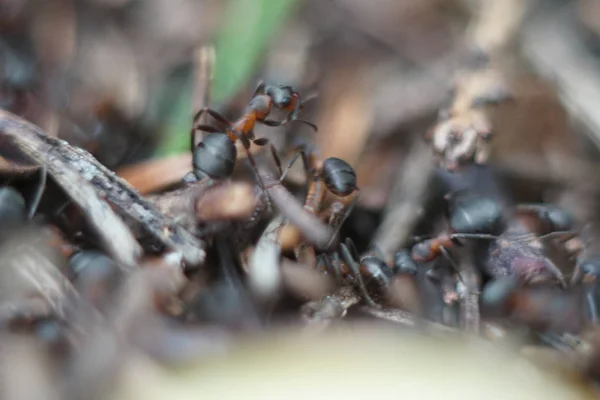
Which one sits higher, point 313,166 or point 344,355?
point 313,166

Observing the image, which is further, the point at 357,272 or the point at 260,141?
the point at 260,141

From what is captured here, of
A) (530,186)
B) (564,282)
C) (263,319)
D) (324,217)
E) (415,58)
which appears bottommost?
(263,319)

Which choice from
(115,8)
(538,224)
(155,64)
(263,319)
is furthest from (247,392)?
(115,8)

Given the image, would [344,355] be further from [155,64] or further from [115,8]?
[115,8]

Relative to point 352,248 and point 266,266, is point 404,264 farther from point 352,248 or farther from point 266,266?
point 266,266

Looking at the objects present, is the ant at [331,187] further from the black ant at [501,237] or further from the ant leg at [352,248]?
the black ant at [501,237]

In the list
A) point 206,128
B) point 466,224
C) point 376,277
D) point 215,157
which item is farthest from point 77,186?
point 466,224

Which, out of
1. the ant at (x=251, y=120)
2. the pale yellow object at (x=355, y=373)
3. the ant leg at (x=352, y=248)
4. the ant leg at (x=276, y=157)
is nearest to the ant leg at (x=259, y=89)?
the ant at (x=251, y=120)
